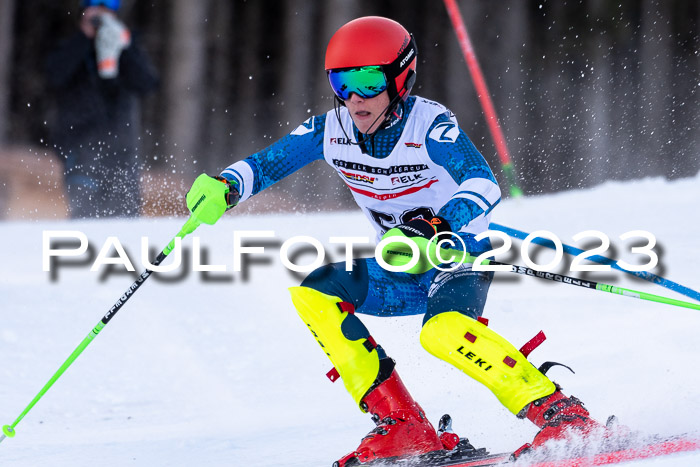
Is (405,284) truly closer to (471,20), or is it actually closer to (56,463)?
(56,463)

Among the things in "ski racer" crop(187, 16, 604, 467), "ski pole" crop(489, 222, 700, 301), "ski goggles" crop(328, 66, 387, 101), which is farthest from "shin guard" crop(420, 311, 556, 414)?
"ski goggles" crop(328, 66, 387, 101)

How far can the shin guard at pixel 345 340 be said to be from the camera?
337 centimetres

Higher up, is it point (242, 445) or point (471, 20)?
point (471, 20)

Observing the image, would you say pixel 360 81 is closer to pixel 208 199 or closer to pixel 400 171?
pixel 400 171

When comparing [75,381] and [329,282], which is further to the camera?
[75,381]

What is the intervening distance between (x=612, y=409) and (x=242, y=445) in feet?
5.71

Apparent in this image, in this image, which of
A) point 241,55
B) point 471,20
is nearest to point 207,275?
point 241,55

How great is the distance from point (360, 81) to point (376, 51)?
0.40 feet

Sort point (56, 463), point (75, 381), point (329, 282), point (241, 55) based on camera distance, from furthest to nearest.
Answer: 1. point (241, 55)
2. point (75, 381)
3. point (56, 463)
4. point (329, 282)

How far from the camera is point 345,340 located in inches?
133

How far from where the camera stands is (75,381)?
199 inches

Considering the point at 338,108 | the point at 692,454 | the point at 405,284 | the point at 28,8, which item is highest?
the point at 28,8

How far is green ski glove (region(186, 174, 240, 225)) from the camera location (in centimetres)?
350

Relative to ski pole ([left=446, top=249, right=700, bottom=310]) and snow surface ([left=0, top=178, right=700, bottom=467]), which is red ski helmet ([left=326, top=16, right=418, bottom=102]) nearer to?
ski pole ([left=446, top=249, right=700, bottom=310])
